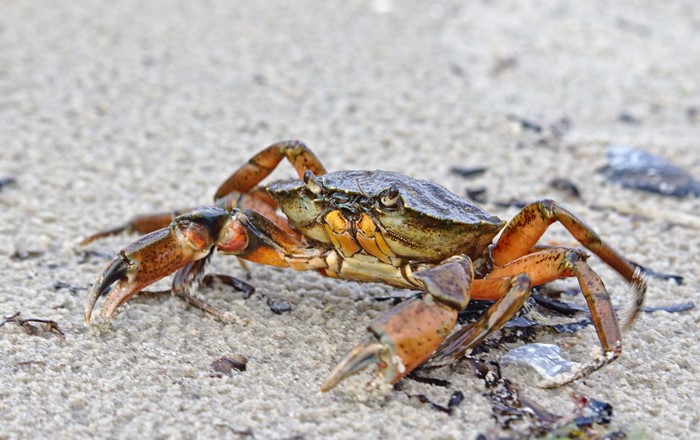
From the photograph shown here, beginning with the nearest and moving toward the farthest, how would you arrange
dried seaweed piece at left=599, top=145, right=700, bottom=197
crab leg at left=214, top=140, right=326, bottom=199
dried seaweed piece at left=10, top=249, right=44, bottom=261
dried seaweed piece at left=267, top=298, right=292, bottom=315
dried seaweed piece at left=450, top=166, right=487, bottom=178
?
dried seaweed piece at left=267, top=298, right=292, bottom=315 < crab leg at left=214, top=140, right=326, bottom=199 < dried seaweed piece at left=10, top=249, right=44, bottom=261 < dried seaweed piece at left=599, top=145, right=700, bottom=197 < dried seaweed piece at left=450, top=166, right=487, bottom=178

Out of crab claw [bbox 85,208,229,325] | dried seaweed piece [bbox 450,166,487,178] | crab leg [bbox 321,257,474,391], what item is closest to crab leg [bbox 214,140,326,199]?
crab claw [bbox 85,208,229,325]

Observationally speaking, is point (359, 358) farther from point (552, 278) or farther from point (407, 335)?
point (552, 278)

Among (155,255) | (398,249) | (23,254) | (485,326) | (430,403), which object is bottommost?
(23,254)

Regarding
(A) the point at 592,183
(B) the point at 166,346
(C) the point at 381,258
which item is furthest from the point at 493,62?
(B) the point at 166,346

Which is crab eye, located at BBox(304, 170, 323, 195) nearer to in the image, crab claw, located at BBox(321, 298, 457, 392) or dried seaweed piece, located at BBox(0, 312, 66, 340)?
crab claw, located at BBox(321, 298, 457, 392)

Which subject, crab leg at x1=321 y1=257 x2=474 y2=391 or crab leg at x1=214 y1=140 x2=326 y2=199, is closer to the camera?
crab leg at x1=321 y1=257 x2=474 y2=391

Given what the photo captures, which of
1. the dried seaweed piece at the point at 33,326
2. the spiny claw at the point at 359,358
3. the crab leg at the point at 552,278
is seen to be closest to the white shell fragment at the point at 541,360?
the crab leg at the point at 552,278

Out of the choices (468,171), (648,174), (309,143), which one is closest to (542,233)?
(468,171)
